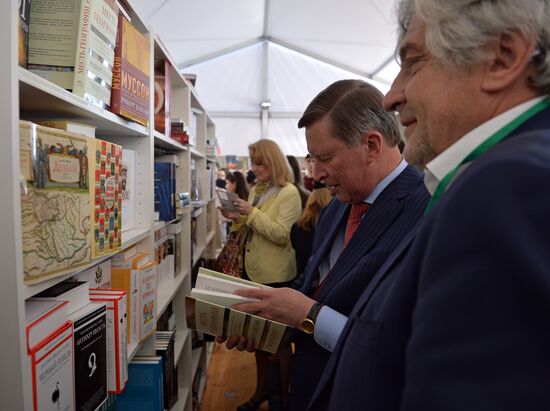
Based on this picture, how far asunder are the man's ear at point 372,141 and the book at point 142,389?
110cm

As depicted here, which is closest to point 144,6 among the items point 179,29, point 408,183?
point 179,29

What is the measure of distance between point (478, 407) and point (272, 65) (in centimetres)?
814

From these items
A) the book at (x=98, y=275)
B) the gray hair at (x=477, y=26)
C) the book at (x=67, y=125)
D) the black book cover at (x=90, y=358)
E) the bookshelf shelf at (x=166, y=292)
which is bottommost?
the bookshelf shelf at (x=166, y=292)

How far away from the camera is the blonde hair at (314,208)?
2.61m

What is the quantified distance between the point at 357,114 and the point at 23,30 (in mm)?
964

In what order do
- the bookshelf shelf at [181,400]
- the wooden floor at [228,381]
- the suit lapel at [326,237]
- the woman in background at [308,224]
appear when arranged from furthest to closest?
the wooden floor at [228,381] → the woman in background at [308,224] → the bookshelf shelf at [181,400] → the suit lapel at [326,237]

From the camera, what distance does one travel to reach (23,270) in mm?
735

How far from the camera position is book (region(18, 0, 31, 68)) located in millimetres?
837

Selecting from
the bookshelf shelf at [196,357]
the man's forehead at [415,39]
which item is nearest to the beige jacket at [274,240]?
the bookshelf shelf at [196,357]

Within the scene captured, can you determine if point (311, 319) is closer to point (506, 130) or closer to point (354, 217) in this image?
point (354, 217)

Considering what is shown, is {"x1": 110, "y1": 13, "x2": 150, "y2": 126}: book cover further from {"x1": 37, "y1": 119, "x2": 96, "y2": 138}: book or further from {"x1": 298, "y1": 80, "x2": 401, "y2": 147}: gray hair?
{"x1": 298, "y1": 80, "x2": 401, "y2": 147}: gray hair

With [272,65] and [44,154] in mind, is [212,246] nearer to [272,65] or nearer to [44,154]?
[44,154]

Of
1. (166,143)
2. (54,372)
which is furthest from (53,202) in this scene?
(166,143)

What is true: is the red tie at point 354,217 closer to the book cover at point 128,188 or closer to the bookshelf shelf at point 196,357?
the book cover at point 128,188
